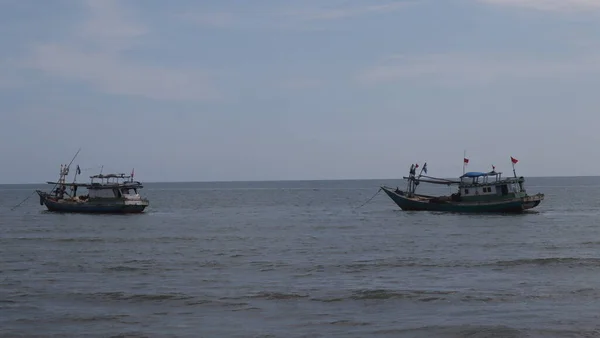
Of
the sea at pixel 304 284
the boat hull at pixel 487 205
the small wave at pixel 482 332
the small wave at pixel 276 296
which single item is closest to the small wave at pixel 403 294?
the sea at pixel 304 284

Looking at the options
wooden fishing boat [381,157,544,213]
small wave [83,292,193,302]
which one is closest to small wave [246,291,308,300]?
small wave [83,292,193,302]

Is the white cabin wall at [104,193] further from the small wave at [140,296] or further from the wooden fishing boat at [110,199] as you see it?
the small wave at [140,296]

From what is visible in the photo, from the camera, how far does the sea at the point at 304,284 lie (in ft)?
60.8

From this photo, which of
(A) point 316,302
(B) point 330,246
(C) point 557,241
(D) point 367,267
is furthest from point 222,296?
(C) point 557,241

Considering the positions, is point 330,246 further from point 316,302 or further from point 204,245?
point 316,302

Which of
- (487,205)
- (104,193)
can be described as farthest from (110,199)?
(487,205)

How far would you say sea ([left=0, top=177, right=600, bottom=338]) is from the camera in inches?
730

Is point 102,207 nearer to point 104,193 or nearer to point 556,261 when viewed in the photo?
point 104,193

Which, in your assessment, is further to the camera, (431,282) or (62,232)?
(62,232)

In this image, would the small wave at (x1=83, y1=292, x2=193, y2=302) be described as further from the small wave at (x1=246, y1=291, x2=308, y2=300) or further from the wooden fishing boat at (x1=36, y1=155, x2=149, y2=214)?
the wooden fishing boat at (x1=36, y1=155, x2=149, y2=214)

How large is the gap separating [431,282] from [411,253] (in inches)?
381

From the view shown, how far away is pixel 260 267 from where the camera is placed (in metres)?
29.5

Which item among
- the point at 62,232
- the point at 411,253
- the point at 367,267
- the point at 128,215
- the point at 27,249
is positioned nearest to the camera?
the point at 367,267

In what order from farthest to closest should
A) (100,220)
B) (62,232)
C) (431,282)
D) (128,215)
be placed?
(128,215) < (100,220) < (62,232) < (431,282)
